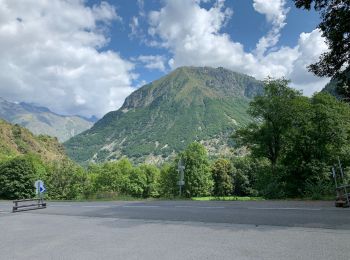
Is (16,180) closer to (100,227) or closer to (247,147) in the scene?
(247,147)

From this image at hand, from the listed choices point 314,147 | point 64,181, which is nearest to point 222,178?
point 64,181

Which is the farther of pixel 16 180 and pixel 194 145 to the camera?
pixel 194 145

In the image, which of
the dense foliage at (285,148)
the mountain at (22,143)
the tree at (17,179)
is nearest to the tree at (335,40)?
the dense foliage at (285,148)

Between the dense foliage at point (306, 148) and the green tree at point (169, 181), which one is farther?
the green tree at point (169, 181)

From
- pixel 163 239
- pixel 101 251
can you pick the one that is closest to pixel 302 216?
pixel 163 239

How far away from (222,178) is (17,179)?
1923 inches

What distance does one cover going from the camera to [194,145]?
69688 mm

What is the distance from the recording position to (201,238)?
872cm

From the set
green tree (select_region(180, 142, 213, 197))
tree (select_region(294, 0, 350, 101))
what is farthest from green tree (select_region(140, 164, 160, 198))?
tree (select_region(294, 0, 350, 101))

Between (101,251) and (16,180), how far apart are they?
52105 mm

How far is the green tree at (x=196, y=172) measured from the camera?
66.9 meters

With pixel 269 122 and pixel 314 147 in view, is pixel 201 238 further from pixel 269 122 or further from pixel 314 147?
pixel 269 122

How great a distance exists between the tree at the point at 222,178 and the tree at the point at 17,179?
144ft

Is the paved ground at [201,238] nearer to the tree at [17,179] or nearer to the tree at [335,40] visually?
the tree at [335,40]
